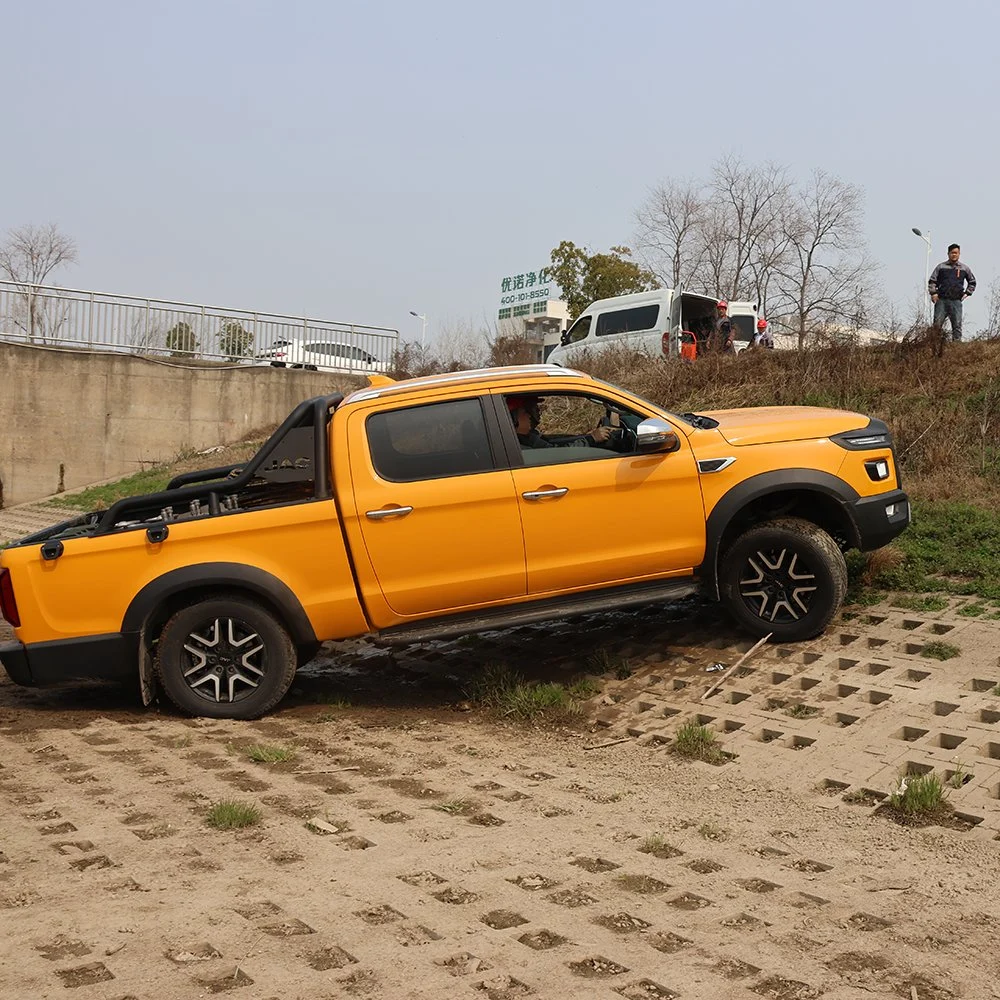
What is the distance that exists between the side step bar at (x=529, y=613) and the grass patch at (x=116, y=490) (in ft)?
44.1

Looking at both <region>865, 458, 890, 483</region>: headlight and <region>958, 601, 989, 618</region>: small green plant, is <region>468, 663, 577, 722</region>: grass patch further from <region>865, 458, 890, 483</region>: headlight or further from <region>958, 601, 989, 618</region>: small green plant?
<region>958, 601, 989, 618</region>: small green plant

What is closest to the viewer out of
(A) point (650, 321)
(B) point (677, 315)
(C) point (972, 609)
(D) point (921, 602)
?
(C) point (972, 609)

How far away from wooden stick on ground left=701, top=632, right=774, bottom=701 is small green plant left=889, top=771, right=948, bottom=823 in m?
1.73

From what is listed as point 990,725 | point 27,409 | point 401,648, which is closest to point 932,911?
point 990,725

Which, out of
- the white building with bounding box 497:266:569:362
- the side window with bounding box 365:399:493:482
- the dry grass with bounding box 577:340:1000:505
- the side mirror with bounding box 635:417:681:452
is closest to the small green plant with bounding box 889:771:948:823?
the side mirror with bounding box 635:417:681:452

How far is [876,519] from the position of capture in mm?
7039

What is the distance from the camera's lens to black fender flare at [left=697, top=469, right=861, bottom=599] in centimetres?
682

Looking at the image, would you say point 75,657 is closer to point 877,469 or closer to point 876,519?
point 876,519

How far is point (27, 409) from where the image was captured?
21250 mm

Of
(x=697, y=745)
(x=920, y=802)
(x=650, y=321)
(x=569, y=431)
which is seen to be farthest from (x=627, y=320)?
(x=920, y=802)

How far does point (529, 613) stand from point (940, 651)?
2.62 metres

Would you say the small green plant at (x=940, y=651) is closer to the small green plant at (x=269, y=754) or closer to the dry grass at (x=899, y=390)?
the dry grass at (x=899, y=390)

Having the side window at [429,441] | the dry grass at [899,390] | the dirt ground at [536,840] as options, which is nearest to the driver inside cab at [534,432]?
the side window at [429,441]

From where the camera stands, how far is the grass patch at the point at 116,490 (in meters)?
19.4
